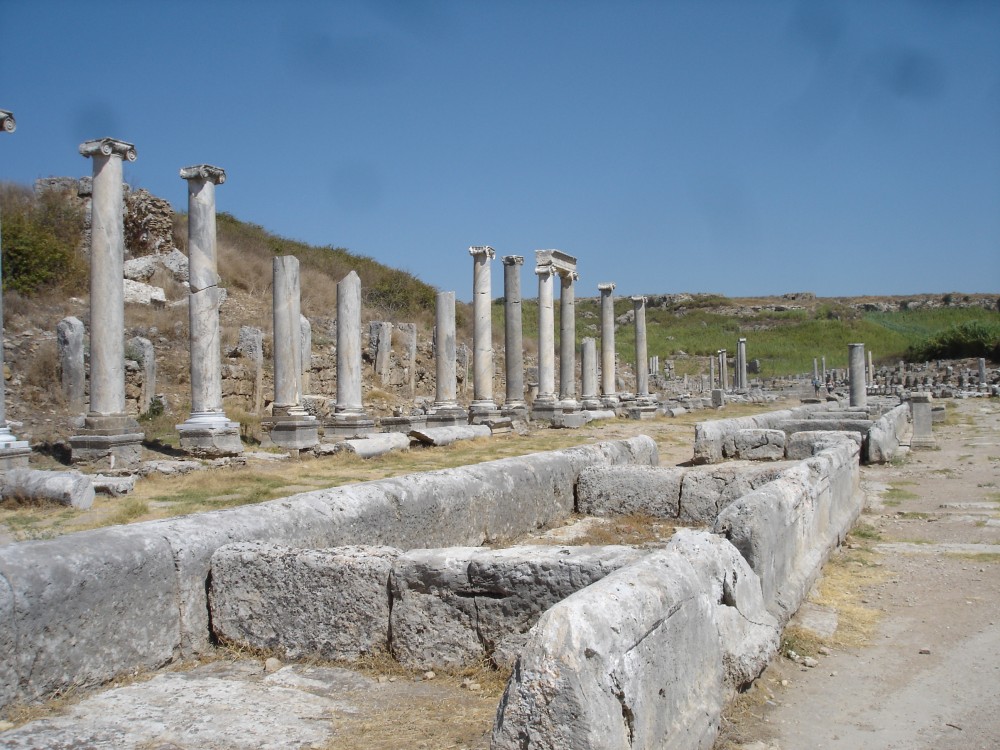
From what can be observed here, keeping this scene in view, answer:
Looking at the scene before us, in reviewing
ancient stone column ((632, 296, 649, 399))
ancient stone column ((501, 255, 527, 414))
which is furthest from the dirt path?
ancient stone column ((632, 296, 649, 399))

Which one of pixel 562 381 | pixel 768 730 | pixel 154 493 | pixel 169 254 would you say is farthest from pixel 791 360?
pixel 768 730

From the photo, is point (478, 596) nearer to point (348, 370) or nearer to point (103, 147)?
point (103, 147)

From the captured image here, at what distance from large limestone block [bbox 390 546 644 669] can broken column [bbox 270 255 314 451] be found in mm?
12742

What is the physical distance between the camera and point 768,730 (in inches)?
151

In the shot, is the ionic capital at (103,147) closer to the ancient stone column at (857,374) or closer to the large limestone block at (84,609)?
the large limestone block at (84,609)

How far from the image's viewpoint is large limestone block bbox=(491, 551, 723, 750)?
274 cm

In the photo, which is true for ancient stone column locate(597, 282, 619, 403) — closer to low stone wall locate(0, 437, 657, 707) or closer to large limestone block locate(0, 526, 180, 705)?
low stone wall locate(0, 437, 657, 707)

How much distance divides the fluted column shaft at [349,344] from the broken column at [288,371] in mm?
656

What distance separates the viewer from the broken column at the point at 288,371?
1695 cm

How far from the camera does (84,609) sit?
3.96 meters

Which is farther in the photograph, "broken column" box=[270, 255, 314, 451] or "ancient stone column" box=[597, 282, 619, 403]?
"ancient stone column" box=[597, 282, 619, 403]

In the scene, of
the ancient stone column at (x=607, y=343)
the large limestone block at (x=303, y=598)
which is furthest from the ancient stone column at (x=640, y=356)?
the large limestone block at (x=303, y=598)

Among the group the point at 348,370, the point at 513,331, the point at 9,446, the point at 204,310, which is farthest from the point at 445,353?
the point at 9,446

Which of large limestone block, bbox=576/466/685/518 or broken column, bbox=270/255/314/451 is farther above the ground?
broken column, bbox=270/255/314/451
